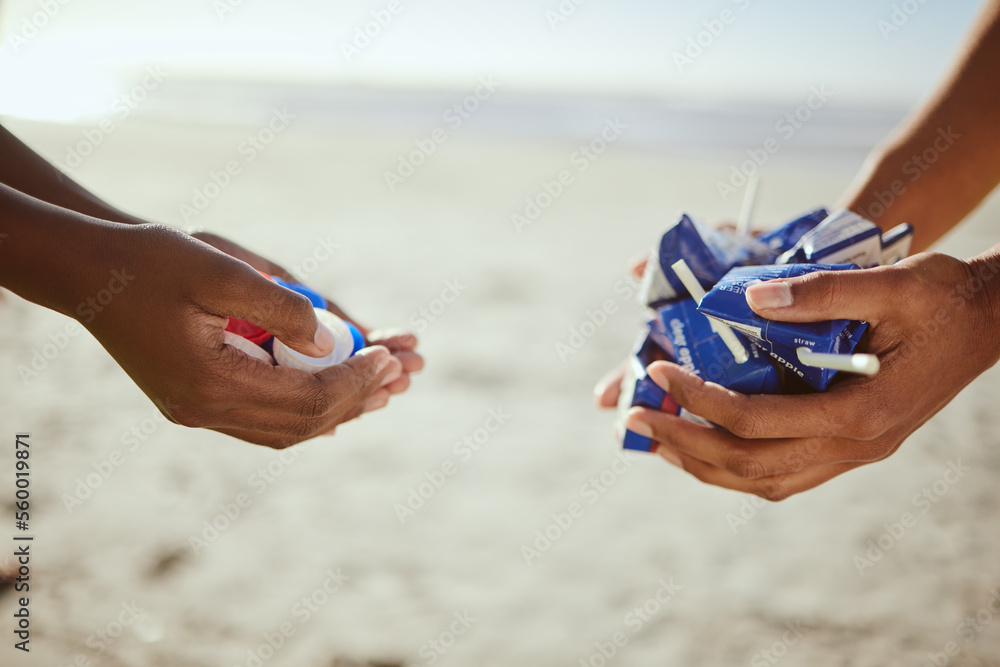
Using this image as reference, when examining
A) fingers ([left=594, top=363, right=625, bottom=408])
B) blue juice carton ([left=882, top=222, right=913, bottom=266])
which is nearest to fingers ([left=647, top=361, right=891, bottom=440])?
blue juice carton ([left=882, top=222, right=913, bottom=266])

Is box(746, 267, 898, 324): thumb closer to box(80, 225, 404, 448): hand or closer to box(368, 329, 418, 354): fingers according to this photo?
box(80, 225, 404, 448): hand

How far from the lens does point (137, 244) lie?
119 cm

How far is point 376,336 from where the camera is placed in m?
1.92

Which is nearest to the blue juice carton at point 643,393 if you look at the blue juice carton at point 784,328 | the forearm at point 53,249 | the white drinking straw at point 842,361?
the blue juice carton at point 784,328

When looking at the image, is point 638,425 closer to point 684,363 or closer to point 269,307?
point 684,363

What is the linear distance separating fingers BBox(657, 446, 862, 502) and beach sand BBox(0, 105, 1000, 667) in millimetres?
760

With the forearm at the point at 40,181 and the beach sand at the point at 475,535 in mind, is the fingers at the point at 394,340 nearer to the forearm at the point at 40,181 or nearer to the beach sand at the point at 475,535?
the forearm at the point at 40,181

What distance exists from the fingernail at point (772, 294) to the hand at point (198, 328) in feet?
2.78

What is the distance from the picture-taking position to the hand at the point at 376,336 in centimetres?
170

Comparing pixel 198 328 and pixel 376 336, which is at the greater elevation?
pixel 198 328

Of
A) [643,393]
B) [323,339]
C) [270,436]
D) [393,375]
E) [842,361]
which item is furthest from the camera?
[393,375]

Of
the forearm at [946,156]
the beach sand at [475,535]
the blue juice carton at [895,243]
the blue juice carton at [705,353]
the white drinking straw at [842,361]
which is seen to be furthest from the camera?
the beach sand at [475,535]

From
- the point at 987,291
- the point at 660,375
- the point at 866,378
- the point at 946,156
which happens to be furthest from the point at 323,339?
the point at 946,156

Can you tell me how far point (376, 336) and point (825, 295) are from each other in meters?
1.21
